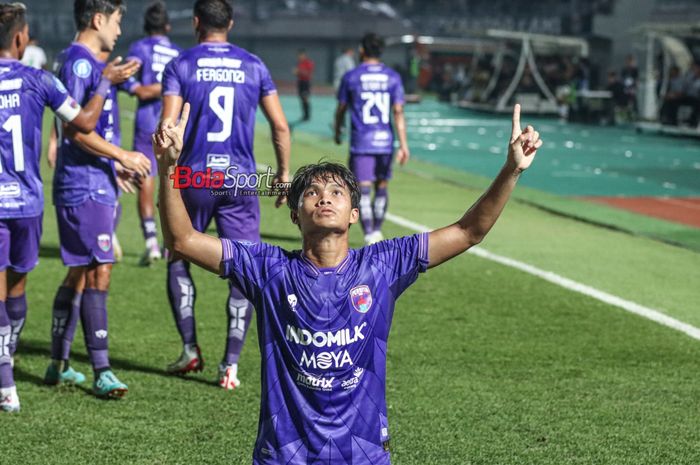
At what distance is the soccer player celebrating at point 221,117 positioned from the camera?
23.0 feet

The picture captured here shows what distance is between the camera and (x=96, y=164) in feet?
22.3

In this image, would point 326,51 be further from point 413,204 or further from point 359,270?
point 359,270

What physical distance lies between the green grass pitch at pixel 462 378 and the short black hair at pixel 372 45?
2575 millimetres

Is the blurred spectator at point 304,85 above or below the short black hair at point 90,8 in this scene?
below

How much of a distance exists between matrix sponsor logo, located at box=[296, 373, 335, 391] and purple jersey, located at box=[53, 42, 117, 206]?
313 centimetres

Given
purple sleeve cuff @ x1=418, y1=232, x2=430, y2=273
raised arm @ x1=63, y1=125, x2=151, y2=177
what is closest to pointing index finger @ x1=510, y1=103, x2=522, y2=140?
purple sleeve cuff @ x1=418, y1=232, x2=430, y2=273

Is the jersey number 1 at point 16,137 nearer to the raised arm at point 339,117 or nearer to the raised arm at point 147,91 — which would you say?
the raised arm at point 147,91

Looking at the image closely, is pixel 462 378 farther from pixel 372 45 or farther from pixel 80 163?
pixel 372 45

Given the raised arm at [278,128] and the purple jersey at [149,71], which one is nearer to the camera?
the raised arm at [278,128]

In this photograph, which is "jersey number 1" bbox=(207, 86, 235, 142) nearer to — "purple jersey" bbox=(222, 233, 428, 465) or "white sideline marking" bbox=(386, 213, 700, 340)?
"purple jersey" bbox=(222, 233, 428, 465)

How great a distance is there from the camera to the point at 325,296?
13.1ft

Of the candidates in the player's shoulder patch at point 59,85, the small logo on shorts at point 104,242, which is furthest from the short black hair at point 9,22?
the small logo on shorts at point 104,242

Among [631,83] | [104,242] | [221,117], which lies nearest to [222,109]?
[221,117]

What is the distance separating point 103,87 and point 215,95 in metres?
0.72
